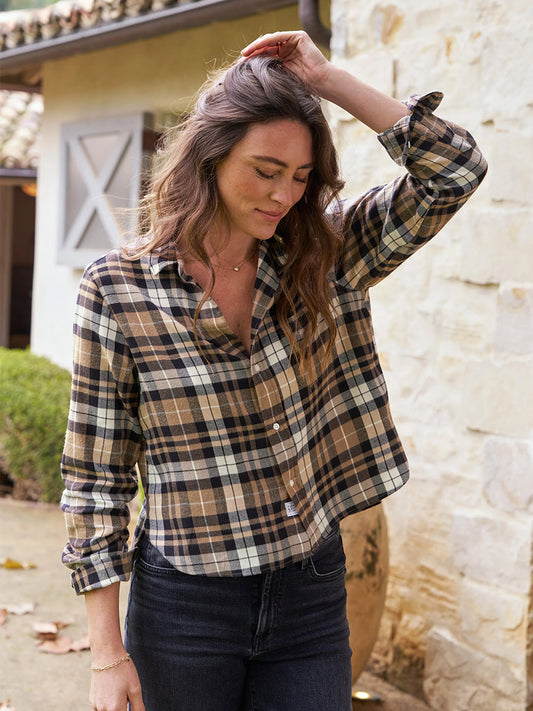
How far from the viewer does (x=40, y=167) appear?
26.6 ft

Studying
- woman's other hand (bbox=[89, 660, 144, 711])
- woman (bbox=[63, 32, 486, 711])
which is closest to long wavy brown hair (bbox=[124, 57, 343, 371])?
woman (bbox=[63, 32, 486, 711])

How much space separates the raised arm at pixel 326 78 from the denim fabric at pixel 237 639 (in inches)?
36.0

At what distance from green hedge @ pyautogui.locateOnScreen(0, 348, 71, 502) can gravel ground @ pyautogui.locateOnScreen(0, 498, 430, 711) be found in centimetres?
45

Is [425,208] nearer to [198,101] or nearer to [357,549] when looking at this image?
[198,101]

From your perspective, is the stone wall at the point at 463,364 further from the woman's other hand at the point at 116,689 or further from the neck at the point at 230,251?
the woman's other hand at the point at 116,689

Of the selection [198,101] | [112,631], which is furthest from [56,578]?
[198,101]

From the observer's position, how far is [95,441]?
174cm

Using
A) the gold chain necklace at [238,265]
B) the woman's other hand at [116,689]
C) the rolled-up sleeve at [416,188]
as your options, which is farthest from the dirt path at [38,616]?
the rolled-up sleeve at [416,188]

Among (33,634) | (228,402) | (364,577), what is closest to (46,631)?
(33,634)

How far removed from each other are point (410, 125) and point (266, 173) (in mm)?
320

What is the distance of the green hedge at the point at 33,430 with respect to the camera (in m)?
6.46

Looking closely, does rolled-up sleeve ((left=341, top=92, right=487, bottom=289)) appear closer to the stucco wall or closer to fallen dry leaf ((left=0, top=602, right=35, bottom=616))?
fallen dry leaf ((left=0, top=602, right=35, bottom=616))

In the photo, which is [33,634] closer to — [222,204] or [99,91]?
[222,204]

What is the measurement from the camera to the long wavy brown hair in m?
1.72
